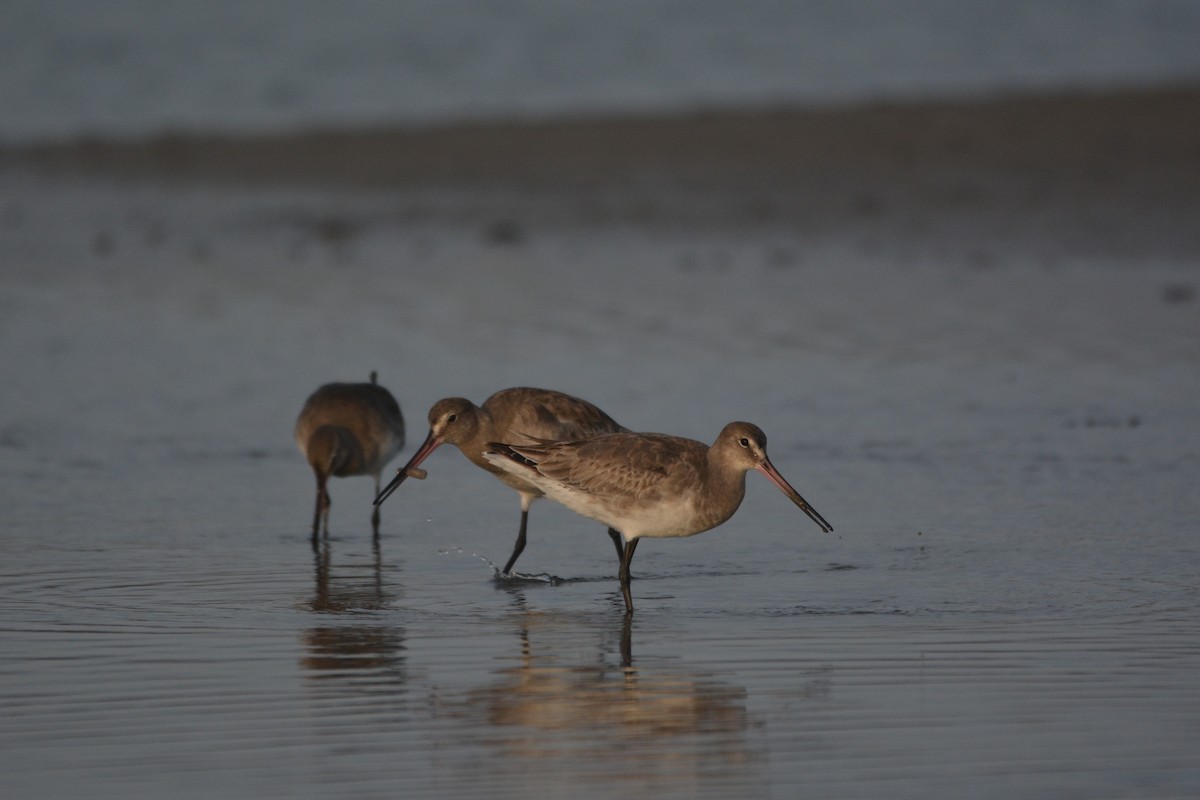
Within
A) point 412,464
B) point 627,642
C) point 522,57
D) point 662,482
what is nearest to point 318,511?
point 412,464

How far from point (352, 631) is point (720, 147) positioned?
13.7 metres

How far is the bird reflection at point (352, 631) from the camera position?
5809 millimetres

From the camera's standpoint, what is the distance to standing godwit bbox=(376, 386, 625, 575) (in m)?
7.57

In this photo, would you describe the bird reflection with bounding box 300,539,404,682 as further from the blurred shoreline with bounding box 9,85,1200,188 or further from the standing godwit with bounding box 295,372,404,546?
the blurred shoreline with bounding box 9,85,1200,188

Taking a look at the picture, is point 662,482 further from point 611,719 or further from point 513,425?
point 611,719

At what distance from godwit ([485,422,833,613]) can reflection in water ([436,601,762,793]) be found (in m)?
0.68

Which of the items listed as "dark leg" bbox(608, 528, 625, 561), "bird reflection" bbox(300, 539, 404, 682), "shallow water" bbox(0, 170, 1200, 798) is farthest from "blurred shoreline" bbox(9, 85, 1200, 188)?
"bird reflection" bbox(300, 539, 404, 682)

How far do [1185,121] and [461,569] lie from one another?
1306 cm

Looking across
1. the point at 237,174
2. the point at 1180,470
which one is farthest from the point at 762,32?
the point at 1180,470

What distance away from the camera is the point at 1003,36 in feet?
84.2

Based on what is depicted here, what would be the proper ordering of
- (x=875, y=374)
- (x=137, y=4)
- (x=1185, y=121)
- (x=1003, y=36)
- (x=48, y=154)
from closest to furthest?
(x=875, y=374)
(x=1185, y=121)
(x=48, y=154)
(x=1003, y=36)
(x=137, y=4)

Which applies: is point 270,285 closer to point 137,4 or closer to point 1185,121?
point 1185,121

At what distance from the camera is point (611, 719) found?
210 inches

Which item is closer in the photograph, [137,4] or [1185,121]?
[1185,121]
